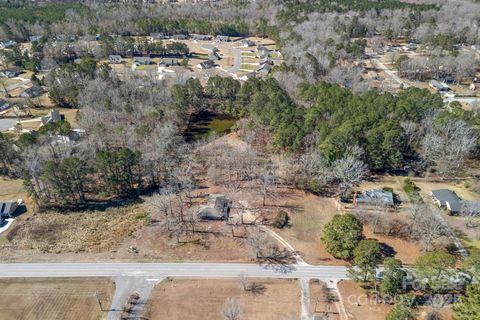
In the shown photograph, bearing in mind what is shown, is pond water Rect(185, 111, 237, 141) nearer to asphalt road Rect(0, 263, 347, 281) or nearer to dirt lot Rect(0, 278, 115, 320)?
asphalt road Rect(0, 263, 347, 281)

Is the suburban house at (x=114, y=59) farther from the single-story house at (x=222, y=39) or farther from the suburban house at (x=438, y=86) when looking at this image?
the suburban house at (x=438, y=86)

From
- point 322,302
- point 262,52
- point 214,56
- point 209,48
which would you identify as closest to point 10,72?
point 214,56

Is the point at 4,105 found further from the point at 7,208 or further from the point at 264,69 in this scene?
the point at 264,69

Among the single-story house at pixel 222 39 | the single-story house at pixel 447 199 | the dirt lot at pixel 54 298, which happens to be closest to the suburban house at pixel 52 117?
the dirt lot at pixel 54 298

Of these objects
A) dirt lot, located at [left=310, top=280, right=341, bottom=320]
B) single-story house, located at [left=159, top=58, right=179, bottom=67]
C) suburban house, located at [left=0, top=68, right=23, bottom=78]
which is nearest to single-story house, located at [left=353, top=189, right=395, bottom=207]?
dirt lot, located at [left=310, top=280, right=341, bottom=320]

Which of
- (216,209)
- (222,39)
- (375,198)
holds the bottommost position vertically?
(216,209)

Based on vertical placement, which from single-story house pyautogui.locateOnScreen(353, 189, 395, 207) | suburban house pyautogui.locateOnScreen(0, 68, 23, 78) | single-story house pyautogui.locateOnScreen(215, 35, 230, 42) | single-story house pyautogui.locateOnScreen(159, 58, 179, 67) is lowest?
single-story house pyautogui.locateOnScreen(353, 189, 395, 207)
